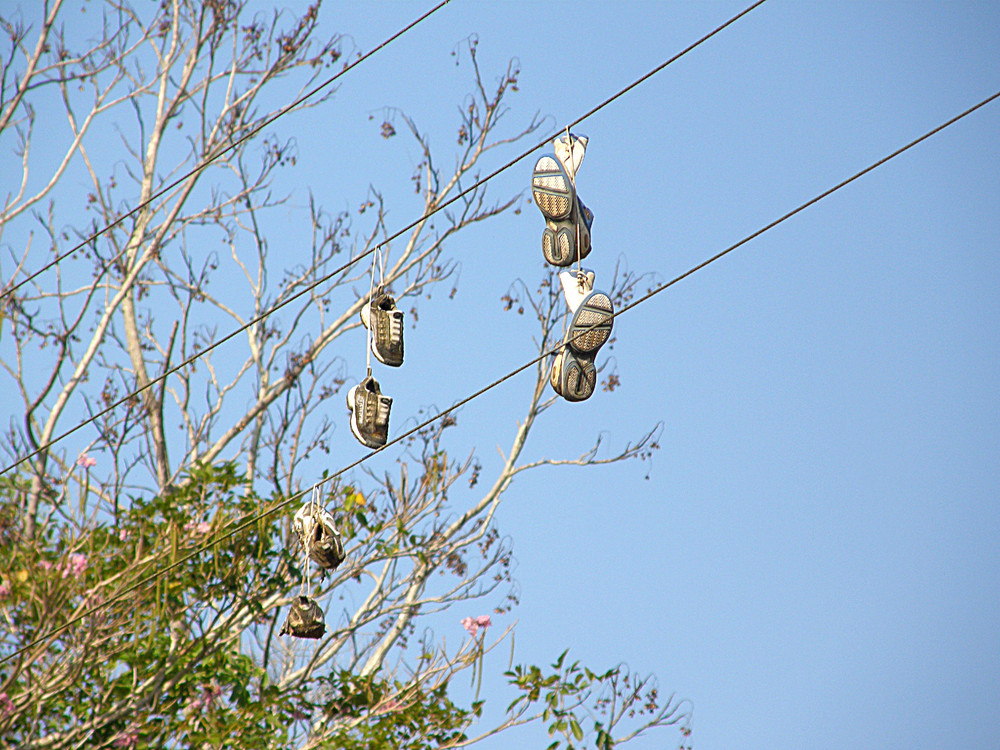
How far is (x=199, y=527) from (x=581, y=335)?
2.84 m

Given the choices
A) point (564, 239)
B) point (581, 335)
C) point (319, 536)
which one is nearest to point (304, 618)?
point (319, 536)

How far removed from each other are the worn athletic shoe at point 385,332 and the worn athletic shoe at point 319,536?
951 mm

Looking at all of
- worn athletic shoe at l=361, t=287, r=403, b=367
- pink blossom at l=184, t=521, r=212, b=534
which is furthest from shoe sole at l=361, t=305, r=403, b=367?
pink blossom at l=184, t=521, r=212, b=534

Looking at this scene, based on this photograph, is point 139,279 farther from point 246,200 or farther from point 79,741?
point 79,741

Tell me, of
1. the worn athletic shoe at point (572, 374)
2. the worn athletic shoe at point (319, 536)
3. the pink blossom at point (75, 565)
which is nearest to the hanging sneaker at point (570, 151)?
the worn athletic shoe at point (572, 374)

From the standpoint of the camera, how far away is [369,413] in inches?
193

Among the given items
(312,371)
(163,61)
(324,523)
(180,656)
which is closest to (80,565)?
(180,656)

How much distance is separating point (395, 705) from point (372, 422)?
241 centimetres

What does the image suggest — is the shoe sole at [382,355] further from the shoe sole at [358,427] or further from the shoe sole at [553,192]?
the shoe sole at [553,192]

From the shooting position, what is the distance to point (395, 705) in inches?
264

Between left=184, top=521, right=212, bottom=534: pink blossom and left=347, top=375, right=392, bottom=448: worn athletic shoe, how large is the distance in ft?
5.94

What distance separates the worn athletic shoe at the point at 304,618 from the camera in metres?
5.64

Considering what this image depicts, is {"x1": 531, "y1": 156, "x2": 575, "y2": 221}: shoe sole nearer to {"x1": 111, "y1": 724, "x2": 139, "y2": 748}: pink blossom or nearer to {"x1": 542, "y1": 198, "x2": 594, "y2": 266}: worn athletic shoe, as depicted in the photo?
{"x1": 542, "y1": 198, "x2": 594, "y2": 266}: worn athletic shoe

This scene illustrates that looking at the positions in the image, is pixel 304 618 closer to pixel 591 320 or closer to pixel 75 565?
pixel 75 565
